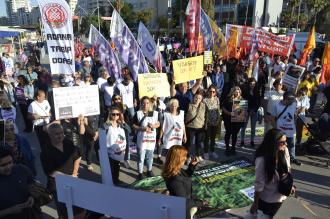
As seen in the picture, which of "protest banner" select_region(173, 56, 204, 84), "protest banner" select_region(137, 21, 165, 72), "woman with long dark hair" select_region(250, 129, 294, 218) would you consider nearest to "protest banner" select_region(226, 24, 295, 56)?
"protest banner" select_region(173, 56, 204, 84)

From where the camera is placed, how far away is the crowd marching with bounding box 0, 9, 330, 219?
3.75 meters

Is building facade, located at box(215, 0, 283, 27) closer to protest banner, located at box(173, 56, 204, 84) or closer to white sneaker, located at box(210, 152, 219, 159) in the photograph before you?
protest banner, located at box(173, 56, 204, 84)

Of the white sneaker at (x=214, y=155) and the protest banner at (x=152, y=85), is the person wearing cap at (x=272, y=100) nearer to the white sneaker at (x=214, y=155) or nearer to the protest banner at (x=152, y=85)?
the white sneaker at (x=214, y=155)

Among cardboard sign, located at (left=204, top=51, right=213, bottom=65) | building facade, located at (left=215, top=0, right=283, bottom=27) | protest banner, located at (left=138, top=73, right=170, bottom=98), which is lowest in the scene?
protest banner, located at (left=138, top=73, right=170, bottom=98)

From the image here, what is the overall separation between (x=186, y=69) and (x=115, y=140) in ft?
11.3

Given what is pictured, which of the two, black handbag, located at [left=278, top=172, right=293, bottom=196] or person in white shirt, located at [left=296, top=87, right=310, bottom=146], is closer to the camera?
black handbag, located at [left=278, top=172, right=293, bottom=196]

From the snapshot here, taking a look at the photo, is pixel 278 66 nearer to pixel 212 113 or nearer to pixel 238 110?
pixel 238 110

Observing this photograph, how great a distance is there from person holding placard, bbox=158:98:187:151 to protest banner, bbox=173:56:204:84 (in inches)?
73.6

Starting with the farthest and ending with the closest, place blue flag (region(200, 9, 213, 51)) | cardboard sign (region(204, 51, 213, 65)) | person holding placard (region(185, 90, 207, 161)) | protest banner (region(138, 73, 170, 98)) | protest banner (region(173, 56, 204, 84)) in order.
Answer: blue flag (region(200, 9, 213, 51))
cardboard sign (region(204, 51, 213, 65))
protest banner (region(173, 56, 204, 84))
protest banner (region(138, 73, 170, 98))
person holding placard (region(185, 90, 207, 161))

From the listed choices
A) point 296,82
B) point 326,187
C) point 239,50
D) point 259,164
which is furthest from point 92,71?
point 259,164

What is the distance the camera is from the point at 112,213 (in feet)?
7.84

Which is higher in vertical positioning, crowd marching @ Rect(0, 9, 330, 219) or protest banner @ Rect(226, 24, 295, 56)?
protest banner @ Rect(226, 24, 295, 56)

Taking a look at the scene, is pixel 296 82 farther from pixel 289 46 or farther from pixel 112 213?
pixel 112 213

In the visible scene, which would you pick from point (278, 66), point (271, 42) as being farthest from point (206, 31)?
point (278, 66)
